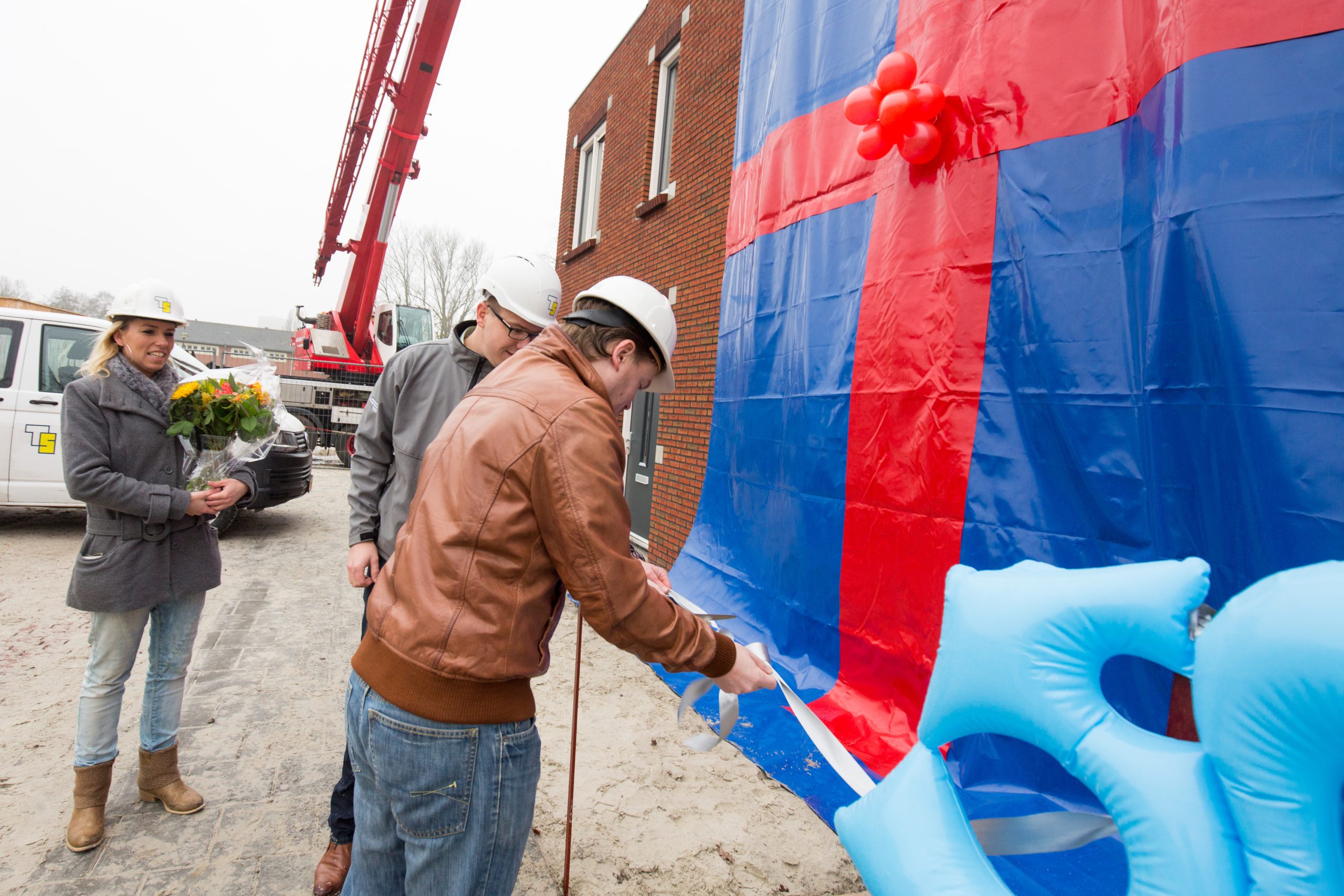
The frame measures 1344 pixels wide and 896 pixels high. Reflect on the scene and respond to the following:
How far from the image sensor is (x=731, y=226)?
5.50 m

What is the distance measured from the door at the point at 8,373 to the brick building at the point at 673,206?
566 cm

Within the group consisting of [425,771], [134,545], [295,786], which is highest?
[134,545]

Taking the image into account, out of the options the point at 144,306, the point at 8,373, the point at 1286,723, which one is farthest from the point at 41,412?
the point at 1286,723

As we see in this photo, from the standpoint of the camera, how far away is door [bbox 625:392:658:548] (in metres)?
7.56

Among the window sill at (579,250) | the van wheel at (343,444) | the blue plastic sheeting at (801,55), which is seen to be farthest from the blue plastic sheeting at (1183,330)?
the van wheel at (343,444)

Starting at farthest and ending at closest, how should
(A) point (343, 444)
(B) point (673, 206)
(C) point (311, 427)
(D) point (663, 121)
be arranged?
(A) point (343, 444)
(C) point (311, 427)
(D) point (663, 121)
(B) point (673, 206)

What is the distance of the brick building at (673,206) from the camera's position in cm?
623

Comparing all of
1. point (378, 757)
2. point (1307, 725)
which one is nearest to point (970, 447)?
point (1307, 725)

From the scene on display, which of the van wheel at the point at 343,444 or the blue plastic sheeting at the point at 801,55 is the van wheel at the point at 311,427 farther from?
the blue plastic sheeting at the point at 801,55

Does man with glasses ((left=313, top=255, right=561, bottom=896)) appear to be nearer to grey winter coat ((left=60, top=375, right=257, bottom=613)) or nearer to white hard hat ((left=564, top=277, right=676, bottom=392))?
grey winter coat ((left=60, top=375, right=257, bottom=613))

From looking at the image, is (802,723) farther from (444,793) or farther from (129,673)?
(129,673)

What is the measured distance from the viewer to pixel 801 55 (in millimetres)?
4555

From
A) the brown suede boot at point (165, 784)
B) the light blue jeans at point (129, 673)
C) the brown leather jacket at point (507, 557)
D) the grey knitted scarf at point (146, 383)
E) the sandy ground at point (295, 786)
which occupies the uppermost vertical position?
the grey knitted scarf at point (146, 383)

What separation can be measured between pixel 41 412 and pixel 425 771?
748 centimetres
